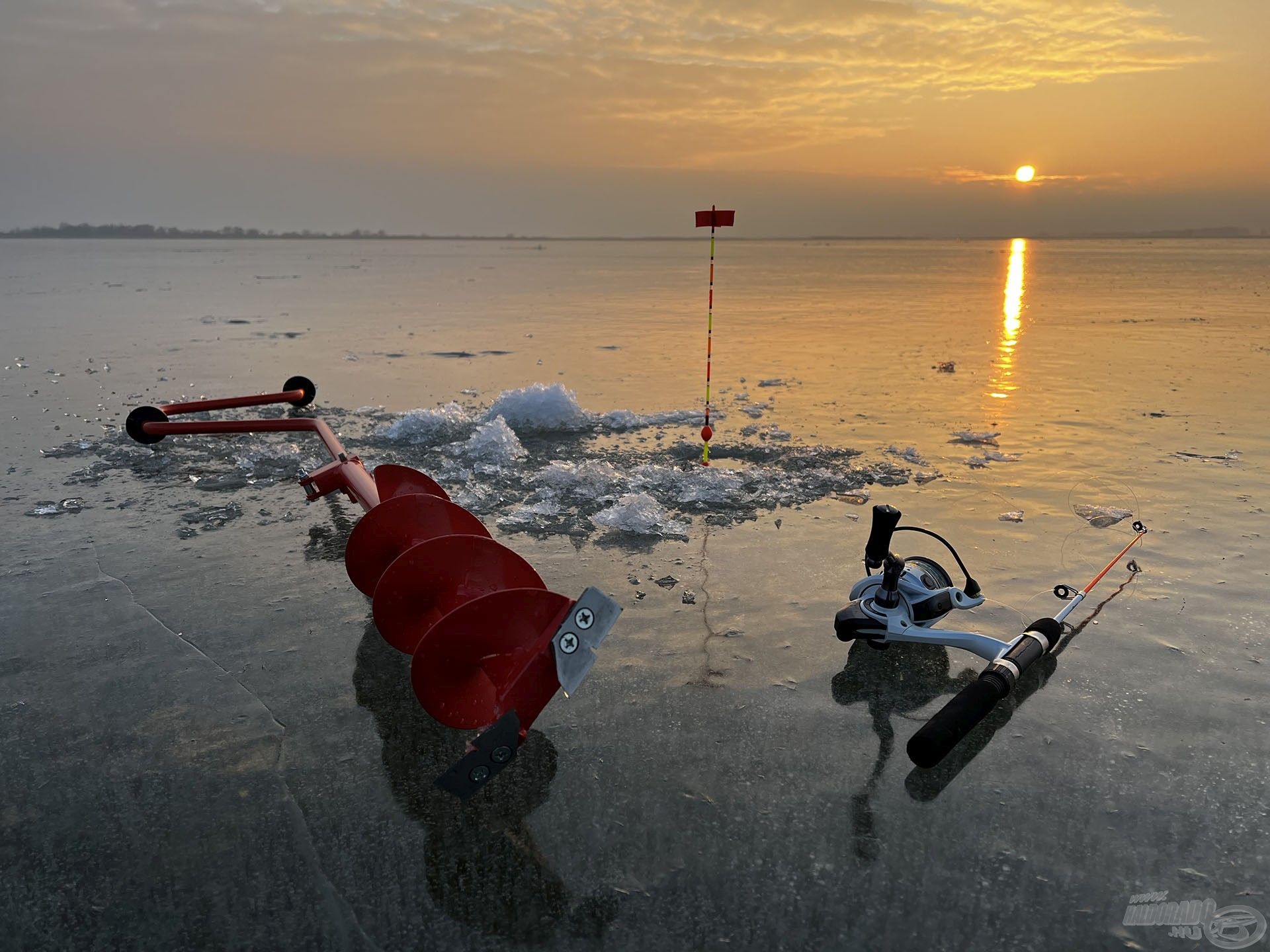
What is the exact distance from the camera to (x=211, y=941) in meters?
2.84

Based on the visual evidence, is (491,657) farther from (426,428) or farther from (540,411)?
(540,411)

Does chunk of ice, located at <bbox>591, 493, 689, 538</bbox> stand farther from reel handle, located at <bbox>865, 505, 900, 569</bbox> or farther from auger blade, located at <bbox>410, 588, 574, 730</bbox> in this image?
auger blade, located at <bbox>410, 588, 574, 730</bbox>

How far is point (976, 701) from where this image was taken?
12.1ft

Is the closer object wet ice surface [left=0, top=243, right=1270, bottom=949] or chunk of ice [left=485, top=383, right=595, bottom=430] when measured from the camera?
wet ice surface [left=0, top=243, right=1270, bottom=949]

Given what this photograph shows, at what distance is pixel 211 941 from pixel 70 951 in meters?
0.45

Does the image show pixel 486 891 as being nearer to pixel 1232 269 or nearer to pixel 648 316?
pixel 648 316

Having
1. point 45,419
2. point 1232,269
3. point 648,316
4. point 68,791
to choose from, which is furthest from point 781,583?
point 1232,269

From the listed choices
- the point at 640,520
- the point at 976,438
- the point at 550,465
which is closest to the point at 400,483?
the point at 640,520

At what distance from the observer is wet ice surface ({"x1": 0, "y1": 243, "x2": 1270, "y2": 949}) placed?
3004 mm

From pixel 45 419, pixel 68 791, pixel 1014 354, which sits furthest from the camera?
pixel 1014 354

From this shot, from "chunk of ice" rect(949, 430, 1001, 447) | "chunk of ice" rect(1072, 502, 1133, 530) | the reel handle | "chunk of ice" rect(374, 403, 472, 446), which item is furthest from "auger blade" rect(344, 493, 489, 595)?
"chunk of ice" rect(949, 430, 1001, 447)
